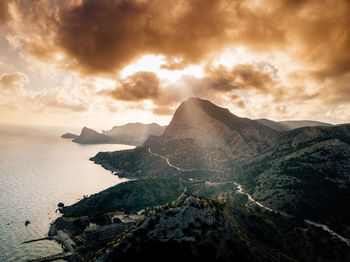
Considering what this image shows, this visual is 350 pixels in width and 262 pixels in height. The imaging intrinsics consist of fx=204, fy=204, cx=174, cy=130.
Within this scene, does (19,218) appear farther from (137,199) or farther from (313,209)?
(313,209)

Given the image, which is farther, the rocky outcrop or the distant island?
the distant island

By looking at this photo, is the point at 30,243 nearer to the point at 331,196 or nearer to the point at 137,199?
the point at 137,199

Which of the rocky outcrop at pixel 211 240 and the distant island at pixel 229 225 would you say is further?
the distant island at pixel 229 225

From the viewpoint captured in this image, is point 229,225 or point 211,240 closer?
point 211,240

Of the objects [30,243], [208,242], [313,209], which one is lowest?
[30,243]

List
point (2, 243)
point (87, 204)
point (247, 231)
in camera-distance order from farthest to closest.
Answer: point (87, 204), point (2, 243), point (247, 231)

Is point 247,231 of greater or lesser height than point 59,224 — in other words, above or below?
above

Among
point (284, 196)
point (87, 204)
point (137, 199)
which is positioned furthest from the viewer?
point (137, 199)

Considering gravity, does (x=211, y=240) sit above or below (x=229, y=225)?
below

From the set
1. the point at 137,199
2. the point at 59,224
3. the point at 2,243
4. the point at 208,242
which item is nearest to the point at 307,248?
the point at 208,242

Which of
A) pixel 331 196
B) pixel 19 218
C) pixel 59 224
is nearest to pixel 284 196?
pixel 331 196

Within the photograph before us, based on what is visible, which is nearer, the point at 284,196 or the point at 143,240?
the point at 143,240
